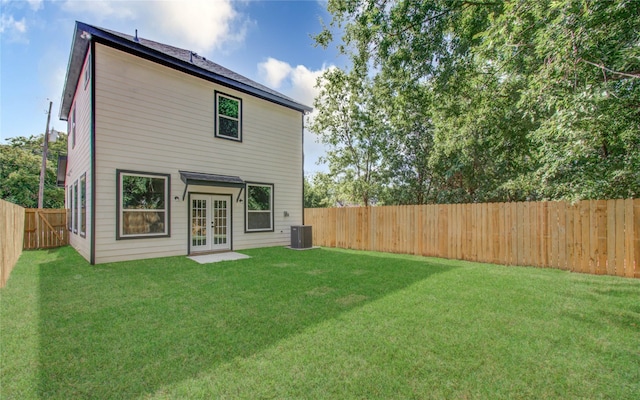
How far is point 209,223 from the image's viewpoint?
866 cm

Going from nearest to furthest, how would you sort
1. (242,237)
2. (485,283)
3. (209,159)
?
1. (485,283)
2. (209,159)
3. (242,237)

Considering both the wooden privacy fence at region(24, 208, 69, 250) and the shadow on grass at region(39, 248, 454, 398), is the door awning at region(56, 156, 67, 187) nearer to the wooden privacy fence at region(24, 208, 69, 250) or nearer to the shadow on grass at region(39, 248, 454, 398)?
the wooden privacy fence at region(24, 208, 69, 250)

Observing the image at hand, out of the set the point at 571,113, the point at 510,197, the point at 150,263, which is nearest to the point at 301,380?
the point at 571,113

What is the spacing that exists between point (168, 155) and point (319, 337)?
6.96 metres

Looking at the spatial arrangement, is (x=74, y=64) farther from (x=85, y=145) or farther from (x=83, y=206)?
(x=83, y=206)

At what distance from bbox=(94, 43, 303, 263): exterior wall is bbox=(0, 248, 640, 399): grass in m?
2.22

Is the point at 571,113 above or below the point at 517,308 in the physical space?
above

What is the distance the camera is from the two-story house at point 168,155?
683cm

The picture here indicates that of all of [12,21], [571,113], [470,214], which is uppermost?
[12,21]

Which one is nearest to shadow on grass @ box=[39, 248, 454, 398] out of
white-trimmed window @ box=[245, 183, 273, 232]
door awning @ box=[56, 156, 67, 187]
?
white-trimmed window @ box=[245, 183, 273, 232]

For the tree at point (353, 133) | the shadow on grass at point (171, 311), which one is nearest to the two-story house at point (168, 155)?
the shadow on grass at point (171, 311)

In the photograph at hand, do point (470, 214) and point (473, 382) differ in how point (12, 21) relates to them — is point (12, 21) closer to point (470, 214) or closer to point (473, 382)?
point (473, 382)

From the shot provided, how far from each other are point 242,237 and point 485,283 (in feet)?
22.8

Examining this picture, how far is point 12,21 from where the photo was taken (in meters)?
6.93
